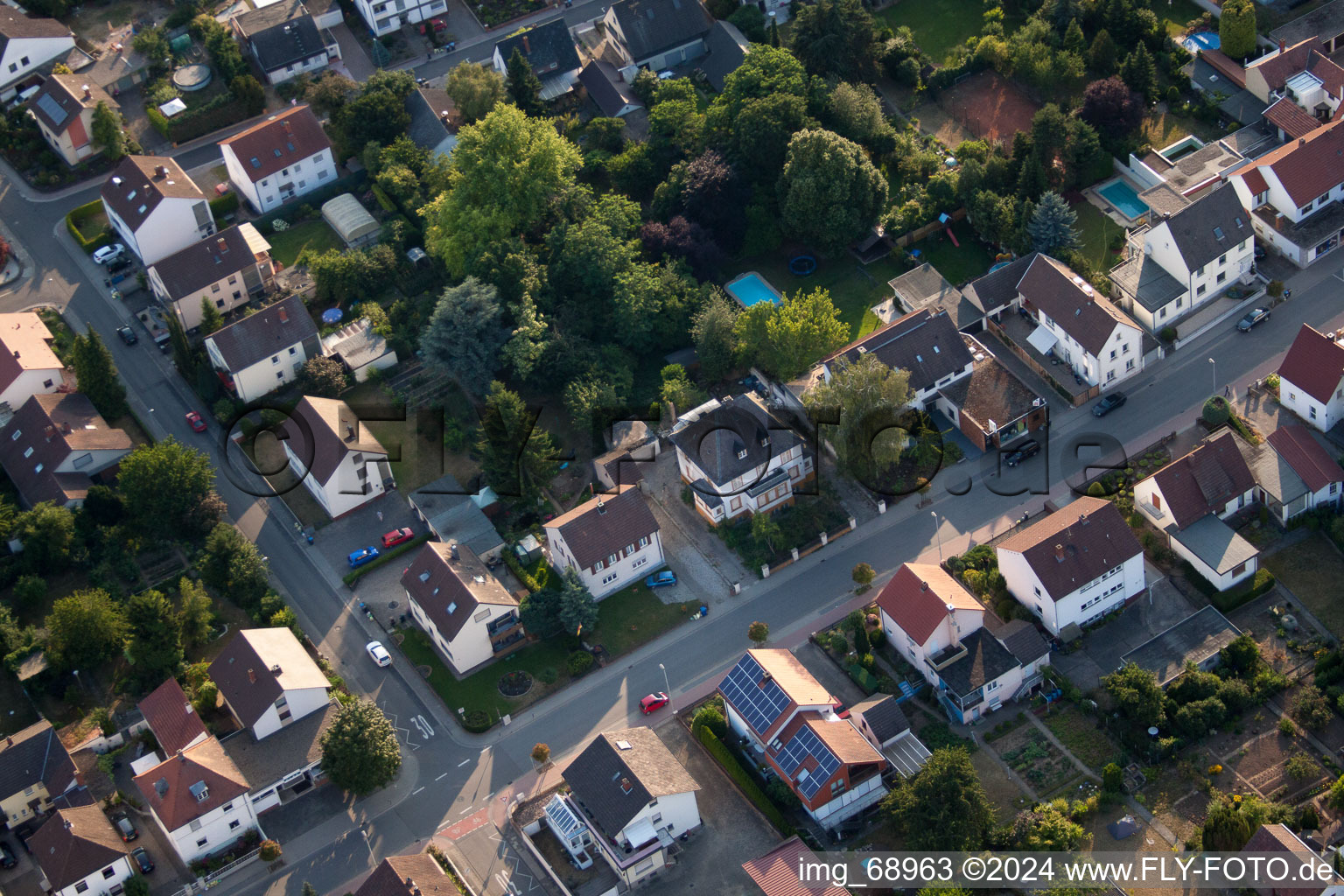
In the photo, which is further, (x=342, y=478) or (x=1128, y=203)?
(x=1128, y=203)

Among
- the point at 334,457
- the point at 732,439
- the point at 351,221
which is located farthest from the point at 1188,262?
the point at 351,221

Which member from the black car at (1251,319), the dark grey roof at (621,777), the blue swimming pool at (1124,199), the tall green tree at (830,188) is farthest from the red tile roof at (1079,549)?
the blue swimming pool at (1124,199)

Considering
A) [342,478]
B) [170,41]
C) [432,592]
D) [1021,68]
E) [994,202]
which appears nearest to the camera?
[432,592]

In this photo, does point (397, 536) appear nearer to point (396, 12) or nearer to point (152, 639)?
point (152, 639)

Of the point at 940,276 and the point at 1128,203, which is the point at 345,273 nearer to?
the point at 940,276

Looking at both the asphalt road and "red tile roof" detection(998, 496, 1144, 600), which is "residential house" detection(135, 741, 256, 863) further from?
"red tile roof" detection(998, 496, 1144, 600)

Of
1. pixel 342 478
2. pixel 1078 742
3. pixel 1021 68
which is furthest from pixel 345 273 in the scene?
pixel 1078 742

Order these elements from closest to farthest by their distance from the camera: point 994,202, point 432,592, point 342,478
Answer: point 432,592, point 342,478, point 994,202

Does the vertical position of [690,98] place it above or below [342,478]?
above

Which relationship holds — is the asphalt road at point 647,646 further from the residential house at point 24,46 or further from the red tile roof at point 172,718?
the residential house at point 24,46
